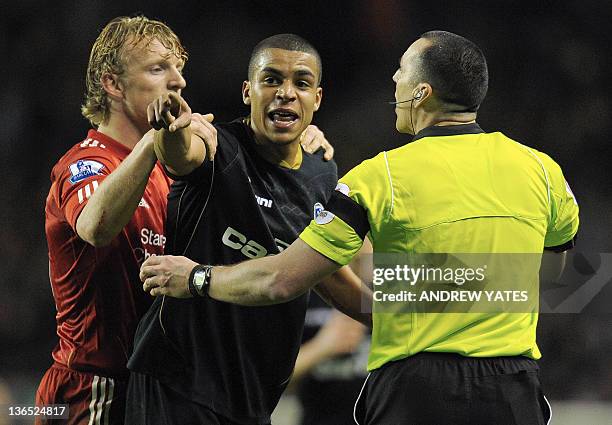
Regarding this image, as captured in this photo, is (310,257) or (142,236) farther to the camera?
(142,236)

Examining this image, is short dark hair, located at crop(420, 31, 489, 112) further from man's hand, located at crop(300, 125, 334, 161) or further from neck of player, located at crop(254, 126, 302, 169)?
man's hand, located at crop(300, 125, 334, 161)

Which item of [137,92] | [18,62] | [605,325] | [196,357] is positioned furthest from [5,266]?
[605,325]

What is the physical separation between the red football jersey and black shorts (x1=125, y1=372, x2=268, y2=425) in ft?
0.81

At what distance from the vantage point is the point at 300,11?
8336 mm

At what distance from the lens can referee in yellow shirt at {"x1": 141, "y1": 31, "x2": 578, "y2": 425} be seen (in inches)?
108

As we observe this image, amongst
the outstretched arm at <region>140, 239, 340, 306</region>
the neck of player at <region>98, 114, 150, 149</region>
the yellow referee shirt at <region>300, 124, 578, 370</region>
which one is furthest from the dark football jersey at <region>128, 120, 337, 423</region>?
the neck of player at <region>98, 114, 150, 149</region>

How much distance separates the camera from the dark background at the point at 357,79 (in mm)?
7516

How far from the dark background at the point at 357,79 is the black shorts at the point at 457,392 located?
4.79 m

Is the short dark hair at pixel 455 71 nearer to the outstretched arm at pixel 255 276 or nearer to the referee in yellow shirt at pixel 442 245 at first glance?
the referee in yellow shirt at pixel 442 245

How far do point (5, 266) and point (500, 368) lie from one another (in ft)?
18.0

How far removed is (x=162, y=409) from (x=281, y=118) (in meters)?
1.22

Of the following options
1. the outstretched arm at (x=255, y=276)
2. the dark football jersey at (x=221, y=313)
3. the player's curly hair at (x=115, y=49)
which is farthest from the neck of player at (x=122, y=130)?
the outstretched arm at (x=255, y=276)

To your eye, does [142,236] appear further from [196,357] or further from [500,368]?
[500,368]

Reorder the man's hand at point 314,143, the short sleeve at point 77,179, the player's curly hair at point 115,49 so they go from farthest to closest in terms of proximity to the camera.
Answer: the player's curly hair at point 115,49 → the man's hand at point 314,143 → the short sleeve at point 77,179
